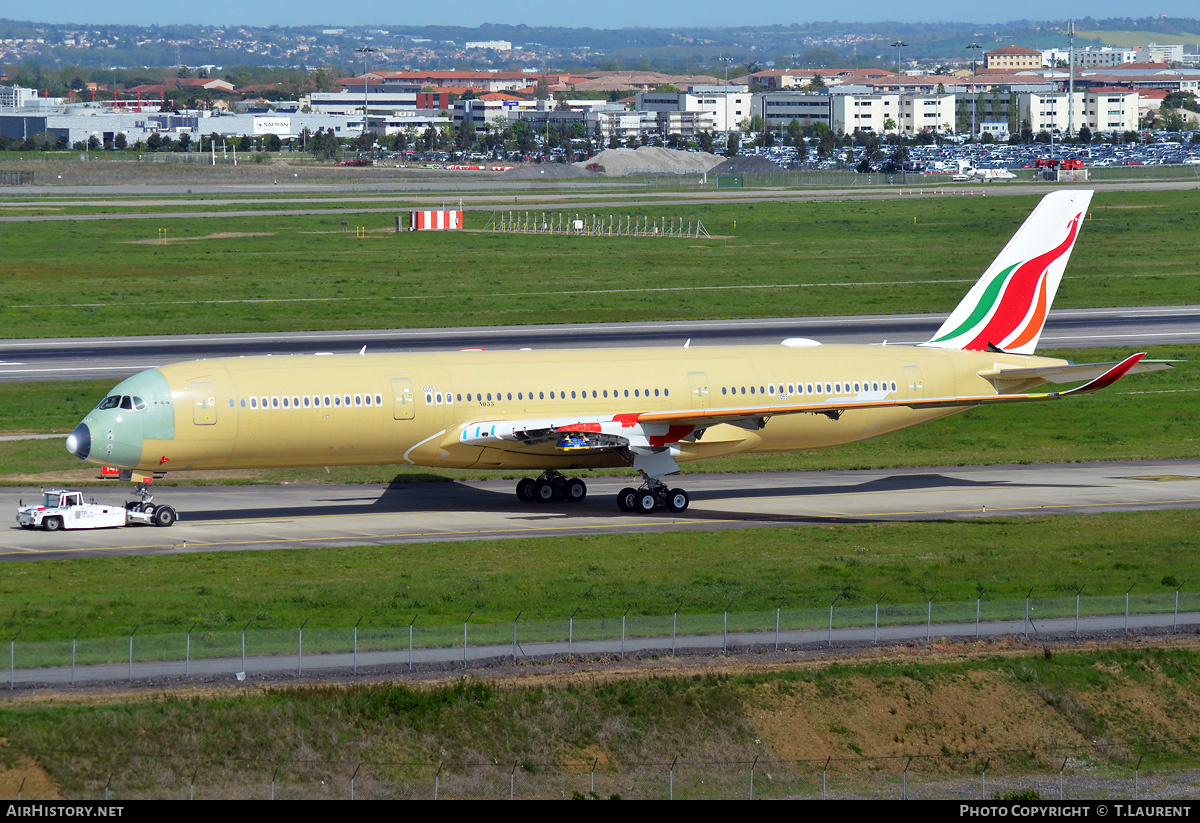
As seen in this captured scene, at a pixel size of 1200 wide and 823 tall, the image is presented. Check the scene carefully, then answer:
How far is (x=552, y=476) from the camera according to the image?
204 feet

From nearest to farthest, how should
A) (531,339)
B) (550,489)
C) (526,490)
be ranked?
1. (550,489)
2. (526,490)
3. (531,339)

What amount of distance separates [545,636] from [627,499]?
1906 centimetres

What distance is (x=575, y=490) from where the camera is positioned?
6244cm

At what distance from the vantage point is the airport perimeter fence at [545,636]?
39219 mm

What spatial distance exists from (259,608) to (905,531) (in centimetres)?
2546

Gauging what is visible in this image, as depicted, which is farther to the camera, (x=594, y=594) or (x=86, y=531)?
(x=86, y=531)

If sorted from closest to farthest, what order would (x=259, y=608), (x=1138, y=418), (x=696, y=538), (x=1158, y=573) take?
1. (x=259, y=608)
2. (x=1158, y=573)
3. (x=696, y=538)
4. (x=1138, y=418)

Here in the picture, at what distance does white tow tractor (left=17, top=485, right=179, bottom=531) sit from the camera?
55.0 metres

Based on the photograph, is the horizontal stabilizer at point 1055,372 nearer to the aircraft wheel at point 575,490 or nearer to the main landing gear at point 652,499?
the main landing gear at point 652,499

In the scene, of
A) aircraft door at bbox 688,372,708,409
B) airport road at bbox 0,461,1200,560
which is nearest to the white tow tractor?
airport road at bbox 0,461,1200,560

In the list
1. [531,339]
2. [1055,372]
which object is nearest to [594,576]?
[1055,372]

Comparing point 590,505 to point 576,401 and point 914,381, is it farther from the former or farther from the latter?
point 914,381

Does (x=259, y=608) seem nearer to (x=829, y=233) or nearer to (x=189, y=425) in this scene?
(x=189, y=425)
